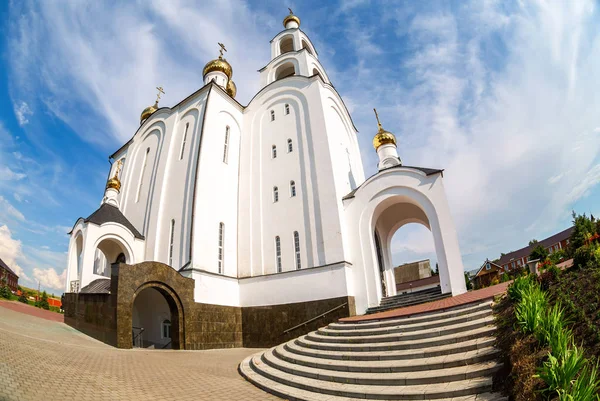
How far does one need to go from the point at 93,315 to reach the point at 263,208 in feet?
27.9

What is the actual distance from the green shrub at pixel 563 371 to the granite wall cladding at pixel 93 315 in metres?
11.6

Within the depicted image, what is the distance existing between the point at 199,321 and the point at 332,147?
32.9 ft

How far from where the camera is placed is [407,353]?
20.0 ft

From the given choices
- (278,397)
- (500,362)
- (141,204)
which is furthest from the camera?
(141,204)

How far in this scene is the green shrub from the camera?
9.64 ft

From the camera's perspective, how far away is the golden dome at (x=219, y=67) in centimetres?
2073

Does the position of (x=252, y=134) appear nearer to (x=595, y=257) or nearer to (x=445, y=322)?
(x=445, y=322)

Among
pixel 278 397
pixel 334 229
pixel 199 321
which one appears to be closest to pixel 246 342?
pixel 199 321

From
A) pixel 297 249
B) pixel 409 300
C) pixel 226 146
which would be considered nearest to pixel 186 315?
pixel 297 249

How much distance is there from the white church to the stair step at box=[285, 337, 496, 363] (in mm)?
5505

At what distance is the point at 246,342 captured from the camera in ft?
46.4

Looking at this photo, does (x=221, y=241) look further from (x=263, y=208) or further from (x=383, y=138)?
(x=383, y=138)

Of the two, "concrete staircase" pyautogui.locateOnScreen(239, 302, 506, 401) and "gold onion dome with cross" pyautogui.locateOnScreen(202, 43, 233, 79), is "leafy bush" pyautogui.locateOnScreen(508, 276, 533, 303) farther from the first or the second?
"gold onion dome with cross" pyautogui.locateOnScreen(202, 43, 233, 79)

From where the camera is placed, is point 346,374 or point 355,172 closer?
point 346,374
